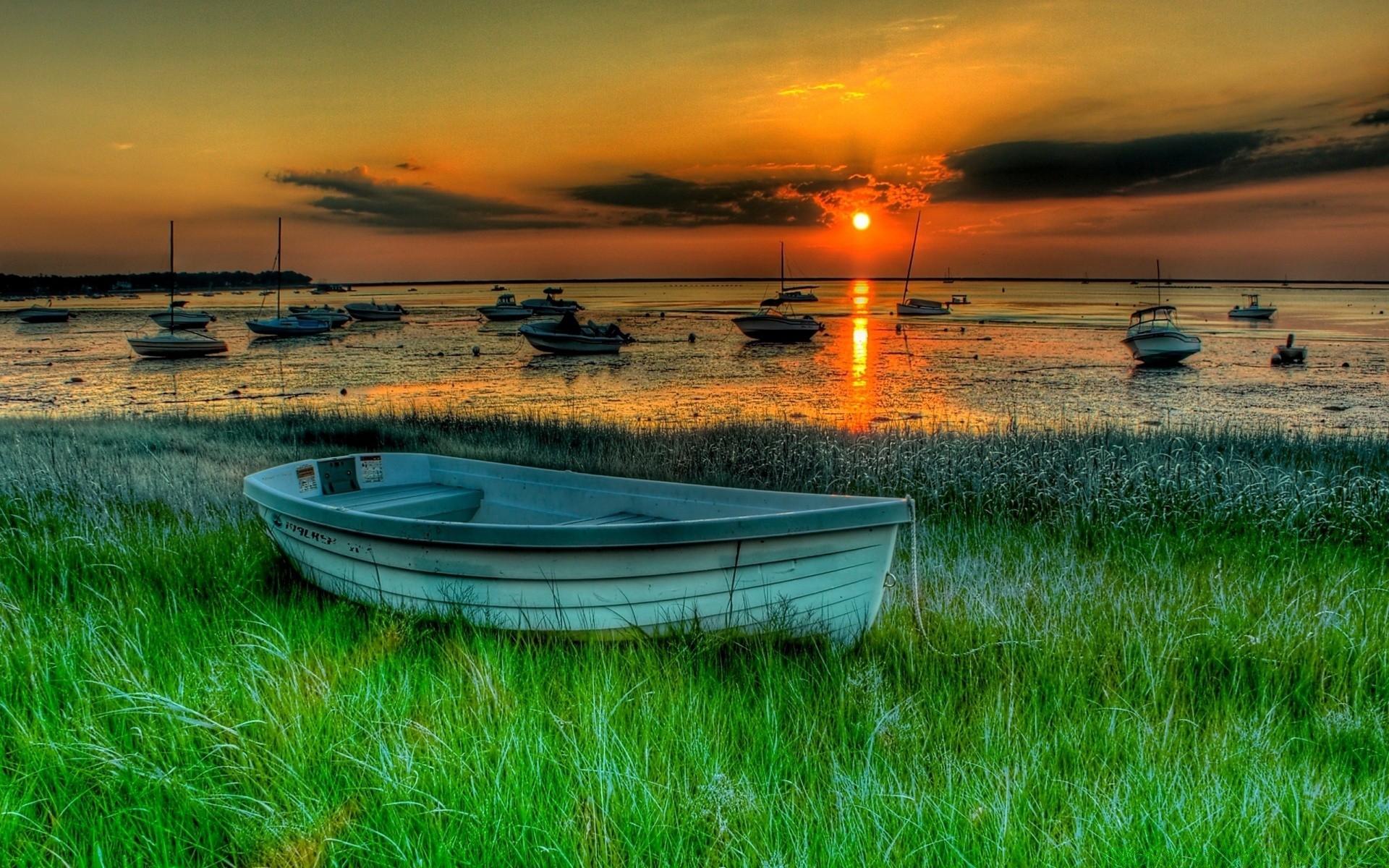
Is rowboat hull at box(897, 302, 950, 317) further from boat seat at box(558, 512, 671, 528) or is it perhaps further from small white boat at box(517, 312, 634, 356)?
boat seat at box(558, 512, 671, 528)

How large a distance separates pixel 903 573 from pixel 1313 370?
33.2 m

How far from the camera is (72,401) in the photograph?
2550 cm

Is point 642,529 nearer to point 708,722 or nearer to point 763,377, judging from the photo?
point 708,722

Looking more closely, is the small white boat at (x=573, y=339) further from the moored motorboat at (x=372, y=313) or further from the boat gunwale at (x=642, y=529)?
the moored motorboat at (x=372, y=313)

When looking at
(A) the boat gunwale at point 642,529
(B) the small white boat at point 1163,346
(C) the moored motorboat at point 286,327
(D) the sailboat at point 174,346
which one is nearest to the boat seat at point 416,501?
(A) the boat gunwale at point 642,529

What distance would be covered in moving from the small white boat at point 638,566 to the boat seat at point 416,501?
1.00 meters

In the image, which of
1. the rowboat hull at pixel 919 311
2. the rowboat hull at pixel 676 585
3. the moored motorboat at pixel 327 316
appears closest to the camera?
the rowboat hull at pixel 676 585

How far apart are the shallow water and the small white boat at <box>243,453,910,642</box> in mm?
13477

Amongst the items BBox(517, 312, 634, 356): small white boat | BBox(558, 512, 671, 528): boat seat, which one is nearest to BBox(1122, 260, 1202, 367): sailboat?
BBox(517, 312, 634, 356): small white boat

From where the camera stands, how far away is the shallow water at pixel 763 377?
22.0 meters

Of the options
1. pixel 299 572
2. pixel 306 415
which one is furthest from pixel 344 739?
pixel 306 415

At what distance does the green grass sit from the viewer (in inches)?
125

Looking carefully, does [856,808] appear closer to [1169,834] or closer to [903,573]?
[1169,834]

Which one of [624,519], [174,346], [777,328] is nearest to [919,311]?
[777,328]
